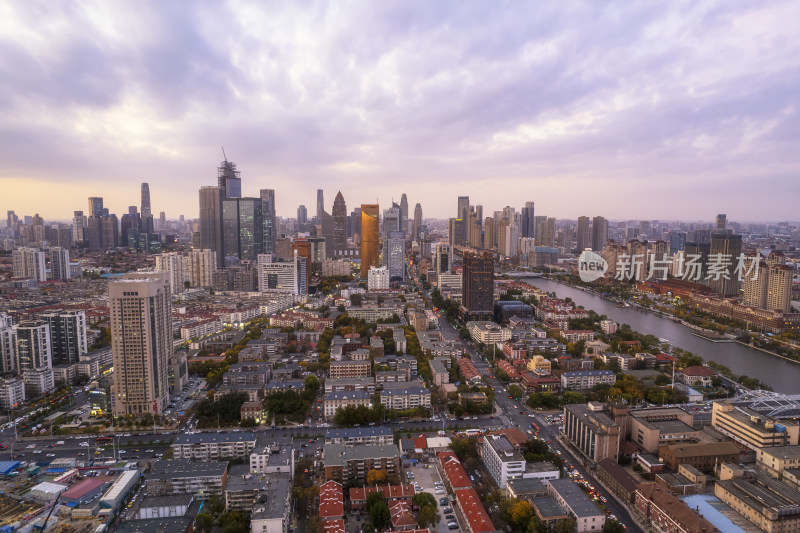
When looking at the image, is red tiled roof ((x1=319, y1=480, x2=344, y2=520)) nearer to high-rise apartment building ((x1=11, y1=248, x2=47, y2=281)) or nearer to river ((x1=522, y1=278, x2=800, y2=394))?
river ((x1=522, y1=278, x2=800, y2=394))

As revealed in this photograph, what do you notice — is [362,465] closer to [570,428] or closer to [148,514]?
[148,514]

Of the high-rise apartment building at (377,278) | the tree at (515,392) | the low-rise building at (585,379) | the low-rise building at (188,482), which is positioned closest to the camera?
the low-rise building at (188,482)

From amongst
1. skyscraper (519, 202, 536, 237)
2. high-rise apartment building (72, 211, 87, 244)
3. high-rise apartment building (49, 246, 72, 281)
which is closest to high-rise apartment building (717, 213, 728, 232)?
skyscraper (519, 202, 536, 237)

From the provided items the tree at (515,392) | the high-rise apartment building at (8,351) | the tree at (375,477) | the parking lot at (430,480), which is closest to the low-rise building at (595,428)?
the tree at (515,392)

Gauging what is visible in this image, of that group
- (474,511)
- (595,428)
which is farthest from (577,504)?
(595,428)

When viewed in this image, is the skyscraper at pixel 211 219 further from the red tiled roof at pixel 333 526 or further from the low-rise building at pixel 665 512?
the low-rise building at pixel 665 512

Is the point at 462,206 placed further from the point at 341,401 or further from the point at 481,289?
the point at 341,401
